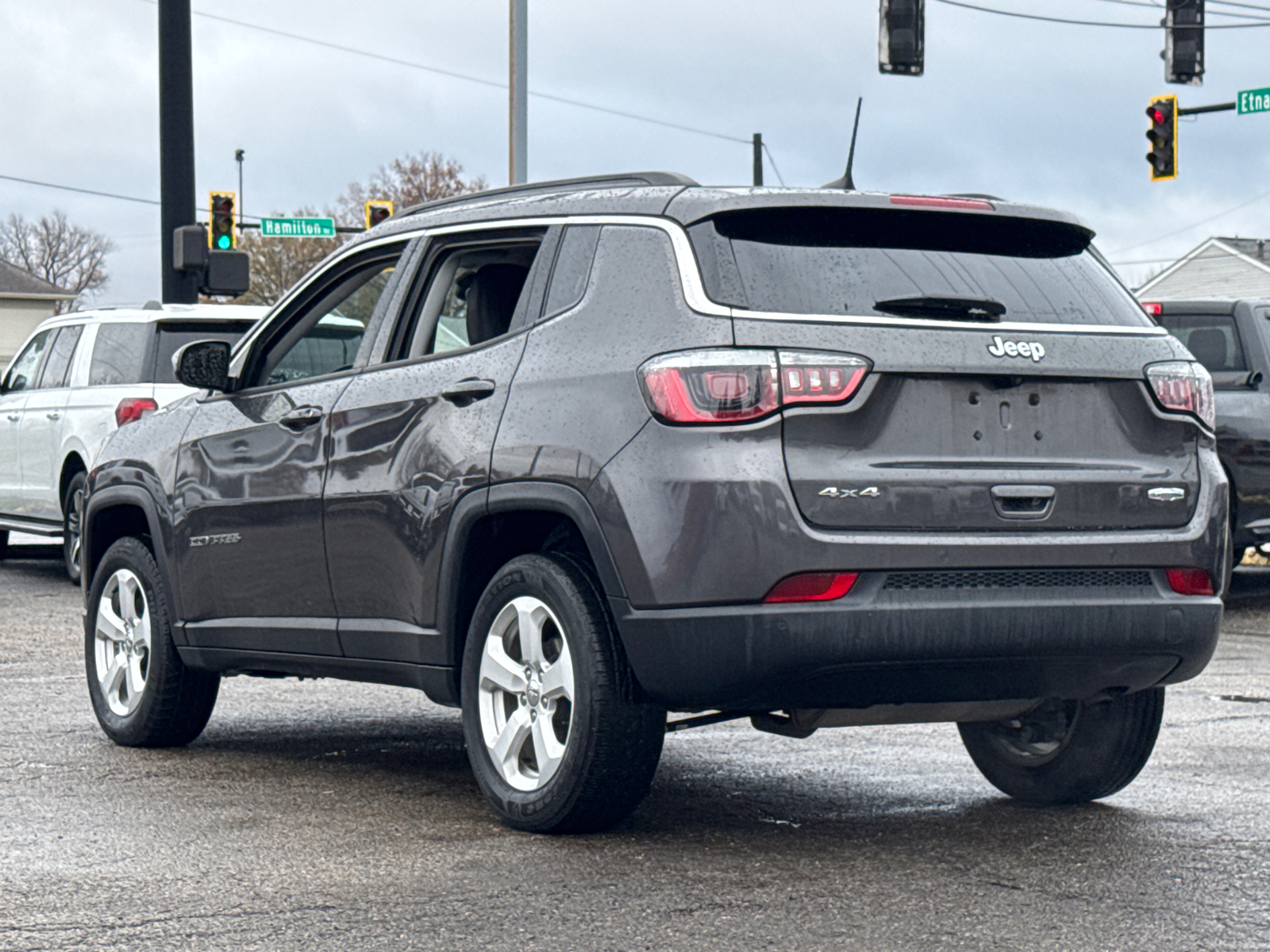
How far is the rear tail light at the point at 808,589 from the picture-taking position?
488 cm

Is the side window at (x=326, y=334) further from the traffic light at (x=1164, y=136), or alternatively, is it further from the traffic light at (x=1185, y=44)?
the traffic light at (x=1164, y=136)

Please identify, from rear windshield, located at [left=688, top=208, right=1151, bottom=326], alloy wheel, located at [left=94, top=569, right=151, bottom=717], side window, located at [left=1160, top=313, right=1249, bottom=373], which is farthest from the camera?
side window, located at [left=1160, top=313, right=1249, bottom=373]

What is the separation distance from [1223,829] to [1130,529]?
3.28 ft

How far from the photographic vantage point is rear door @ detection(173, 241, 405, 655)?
6.35m

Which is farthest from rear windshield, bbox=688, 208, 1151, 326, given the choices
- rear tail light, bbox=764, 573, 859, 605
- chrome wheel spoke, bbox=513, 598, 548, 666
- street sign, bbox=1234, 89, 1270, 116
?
street sign, bbox=1234, 89, 1270, 116

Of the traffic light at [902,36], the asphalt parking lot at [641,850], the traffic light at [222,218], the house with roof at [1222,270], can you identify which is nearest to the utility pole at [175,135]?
the traffic light at [902,36]

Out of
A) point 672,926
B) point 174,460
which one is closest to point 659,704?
point 672,926

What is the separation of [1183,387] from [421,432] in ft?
7.18

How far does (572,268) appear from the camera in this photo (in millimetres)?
5586

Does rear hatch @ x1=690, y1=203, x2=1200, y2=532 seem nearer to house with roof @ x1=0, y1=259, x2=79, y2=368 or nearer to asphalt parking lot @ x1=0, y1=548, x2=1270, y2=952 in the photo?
asphalt parking lot @ x1=0, y1=548, x2=1270, y2=952

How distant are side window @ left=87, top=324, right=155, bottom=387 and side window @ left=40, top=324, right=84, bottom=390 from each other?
39 centimetres

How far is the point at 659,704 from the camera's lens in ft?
17.0

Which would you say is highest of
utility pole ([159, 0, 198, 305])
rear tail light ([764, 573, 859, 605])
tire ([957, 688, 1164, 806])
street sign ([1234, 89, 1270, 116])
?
street sign ([1234, 89, 1270, 116])

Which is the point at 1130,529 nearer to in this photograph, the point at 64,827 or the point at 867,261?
the point at 867,261
